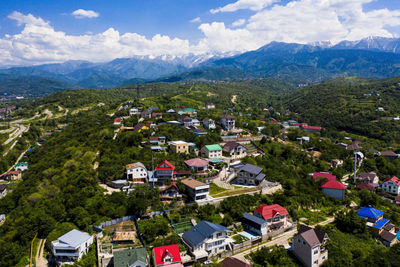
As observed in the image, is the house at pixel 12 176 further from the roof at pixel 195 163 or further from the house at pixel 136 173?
the roof at pixel 195 163

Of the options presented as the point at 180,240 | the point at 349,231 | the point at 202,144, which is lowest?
the point at 349,231

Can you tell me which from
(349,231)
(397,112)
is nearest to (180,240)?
(349,231)

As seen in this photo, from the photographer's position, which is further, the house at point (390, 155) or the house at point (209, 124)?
the house at point (390, 155)

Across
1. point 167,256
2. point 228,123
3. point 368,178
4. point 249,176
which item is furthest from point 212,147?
point 368,178

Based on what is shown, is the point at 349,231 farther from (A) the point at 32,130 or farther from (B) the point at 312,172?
(A) the point at 32,130

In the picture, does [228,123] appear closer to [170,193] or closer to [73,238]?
[170,193]

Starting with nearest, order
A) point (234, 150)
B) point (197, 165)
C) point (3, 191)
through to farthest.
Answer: point (197, 165), point (234, 150), point (3, 191)

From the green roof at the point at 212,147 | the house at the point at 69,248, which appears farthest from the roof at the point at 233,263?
the green roof at the point at 212,147
